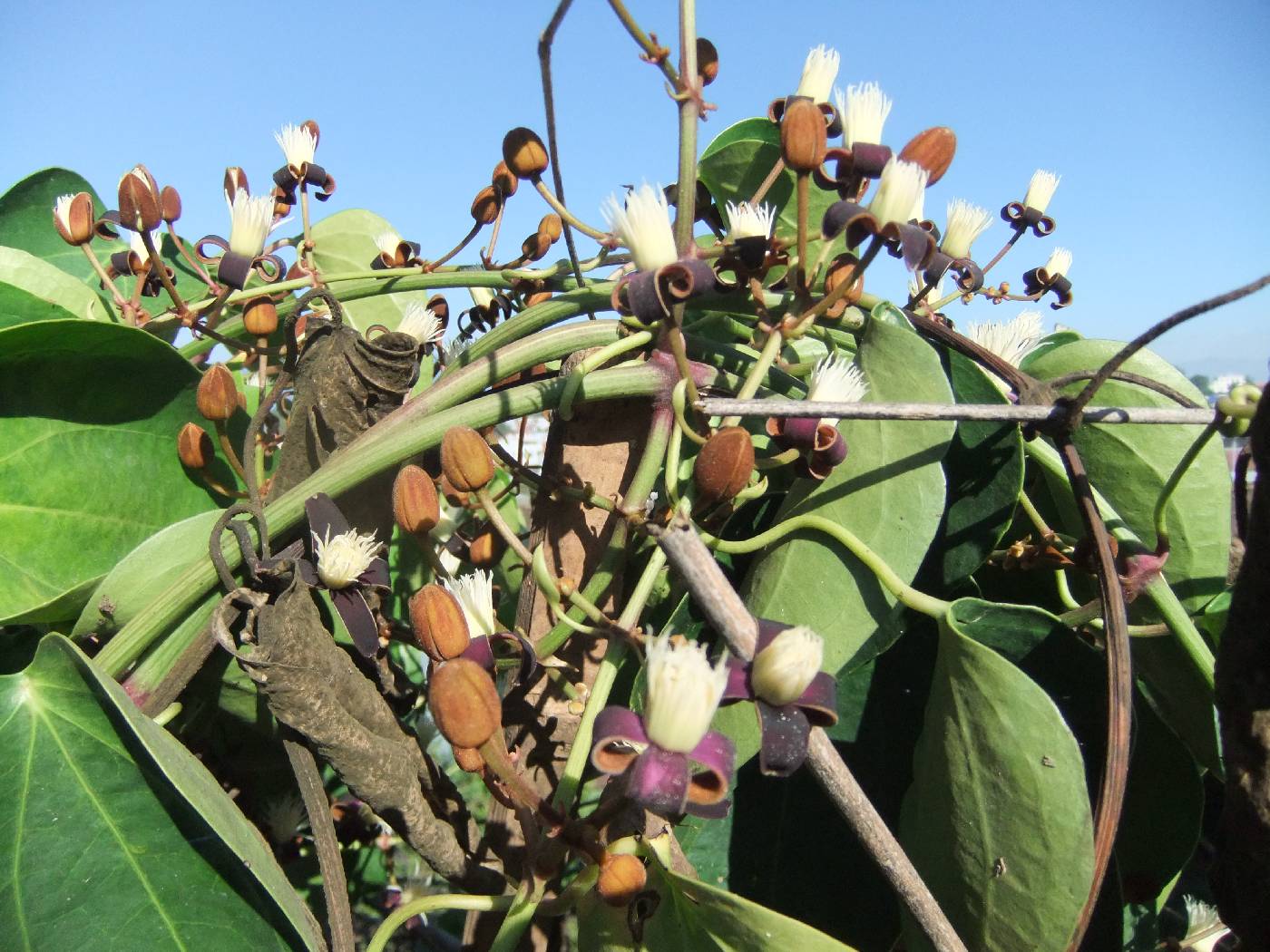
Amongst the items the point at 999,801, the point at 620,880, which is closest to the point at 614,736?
the point at 620,880

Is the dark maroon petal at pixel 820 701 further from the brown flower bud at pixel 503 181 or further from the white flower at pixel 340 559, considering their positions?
the brown flower bud at pixel 503 181

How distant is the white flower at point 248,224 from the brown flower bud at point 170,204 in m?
0.08

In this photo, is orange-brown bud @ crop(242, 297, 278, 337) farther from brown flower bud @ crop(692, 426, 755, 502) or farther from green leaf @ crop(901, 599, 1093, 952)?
green leaf @ crop(901, 599, 1093, 952)

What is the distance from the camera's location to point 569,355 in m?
0.88

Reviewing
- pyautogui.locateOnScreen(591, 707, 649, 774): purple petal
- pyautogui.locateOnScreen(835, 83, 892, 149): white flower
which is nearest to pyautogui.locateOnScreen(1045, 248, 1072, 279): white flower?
pyautogui.locateOnScreen(835, 83, 892, 149): white flower

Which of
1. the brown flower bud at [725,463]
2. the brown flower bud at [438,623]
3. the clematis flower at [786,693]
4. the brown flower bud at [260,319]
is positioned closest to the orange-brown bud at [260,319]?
the brown flower bud at [260,319]

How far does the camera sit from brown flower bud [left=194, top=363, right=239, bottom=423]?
902 mm

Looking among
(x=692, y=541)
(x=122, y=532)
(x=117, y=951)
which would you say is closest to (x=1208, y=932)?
(x=692, y=541)

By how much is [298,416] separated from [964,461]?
2.07ft

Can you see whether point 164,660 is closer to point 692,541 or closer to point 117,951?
point 117,951

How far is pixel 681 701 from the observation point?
0.47 metres

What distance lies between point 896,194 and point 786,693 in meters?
0.35

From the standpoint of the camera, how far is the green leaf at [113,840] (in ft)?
2.11

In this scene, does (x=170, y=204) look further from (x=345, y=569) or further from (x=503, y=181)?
(x=345, y=569)
